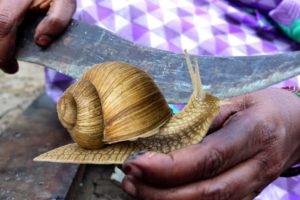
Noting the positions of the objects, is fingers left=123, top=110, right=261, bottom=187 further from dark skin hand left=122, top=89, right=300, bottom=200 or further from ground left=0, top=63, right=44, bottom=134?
ground left=0, top=63, right=44, bottom=134

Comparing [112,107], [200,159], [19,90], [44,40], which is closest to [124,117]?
[112,107]

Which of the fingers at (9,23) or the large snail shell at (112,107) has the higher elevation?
the large snail shell at (112,107)

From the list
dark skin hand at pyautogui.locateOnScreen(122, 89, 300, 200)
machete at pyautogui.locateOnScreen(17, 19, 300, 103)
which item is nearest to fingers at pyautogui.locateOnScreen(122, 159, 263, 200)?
dark skin hand at pyautogui.locateOnScreen(122, 89, 300, 200)

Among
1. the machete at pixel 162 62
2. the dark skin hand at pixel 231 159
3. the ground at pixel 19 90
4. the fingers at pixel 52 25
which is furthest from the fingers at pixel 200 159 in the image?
the ground at pixel 19 90

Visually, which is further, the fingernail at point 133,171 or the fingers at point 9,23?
the fingers at point 9,23

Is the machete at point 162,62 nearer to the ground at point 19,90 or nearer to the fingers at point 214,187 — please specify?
the fingers at point 214,187
